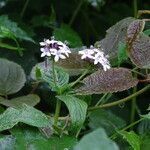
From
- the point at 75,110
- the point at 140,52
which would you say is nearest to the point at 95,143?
the point at 75,110

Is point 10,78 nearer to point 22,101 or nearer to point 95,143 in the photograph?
point 22,101

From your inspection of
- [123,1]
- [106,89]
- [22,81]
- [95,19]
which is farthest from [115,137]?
[123,1]

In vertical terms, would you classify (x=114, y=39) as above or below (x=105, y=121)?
above

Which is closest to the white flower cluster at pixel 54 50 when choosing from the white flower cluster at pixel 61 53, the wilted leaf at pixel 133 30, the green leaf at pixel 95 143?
the white flower cluster at pixel 61 53

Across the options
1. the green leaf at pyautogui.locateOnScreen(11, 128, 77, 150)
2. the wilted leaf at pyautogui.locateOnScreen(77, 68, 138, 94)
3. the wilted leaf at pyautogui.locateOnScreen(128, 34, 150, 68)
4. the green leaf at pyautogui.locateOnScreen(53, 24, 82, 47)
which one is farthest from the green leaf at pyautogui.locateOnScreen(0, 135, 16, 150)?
the green leaf at pyautogui.locateOnScreen(53, 24, 82, 47)

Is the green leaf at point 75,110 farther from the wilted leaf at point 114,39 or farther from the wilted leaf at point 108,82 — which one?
the wilted leaf at point 114,39

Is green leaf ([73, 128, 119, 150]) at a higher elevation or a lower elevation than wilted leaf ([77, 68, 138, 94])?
higher

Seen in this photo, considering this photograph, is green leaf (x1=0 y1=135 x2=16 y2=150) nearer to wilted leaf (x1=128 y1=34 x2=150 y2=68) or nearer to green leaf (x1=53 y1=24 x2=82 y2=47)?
wilted leaf (x1=128 y1=34 x2=150 y2=68)
